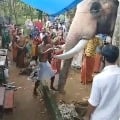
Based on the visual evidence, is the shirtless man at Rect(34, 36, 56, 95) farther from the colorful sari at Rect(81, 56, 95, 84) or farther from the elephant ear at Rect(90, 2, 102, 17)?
the elephant ear at Rect(90, 2, 102, 17)

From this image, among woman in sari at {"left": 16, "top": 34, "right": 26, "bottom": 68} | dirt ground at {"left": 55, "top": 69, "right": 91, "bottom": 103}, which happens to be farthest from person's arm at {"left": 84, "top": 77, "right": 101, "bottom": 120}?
woman in sari at {"left": 16, "top": 34, "right": 26, "bottom": 68}

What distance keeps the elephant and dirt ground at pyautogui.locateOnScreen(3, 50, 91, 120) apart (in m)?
2.10

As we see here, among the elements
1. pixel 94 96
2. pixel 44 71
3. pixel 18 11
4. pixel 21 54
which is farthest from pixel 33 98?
pixel 18 11

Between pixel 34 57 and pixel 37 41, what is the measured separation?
0.99 metres

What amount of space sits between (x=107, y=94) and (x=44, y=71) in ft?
18.9

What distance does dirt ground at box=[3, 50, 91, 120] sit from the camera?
319 inches

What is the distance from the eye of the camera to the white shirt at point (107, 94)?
379 centimetres

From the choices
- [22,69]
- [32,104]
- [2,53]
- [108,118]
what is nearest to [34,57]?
[22,69]

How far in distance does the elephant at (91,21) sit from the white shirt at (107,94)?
255cm

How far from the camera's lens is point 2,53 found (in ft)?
32.8

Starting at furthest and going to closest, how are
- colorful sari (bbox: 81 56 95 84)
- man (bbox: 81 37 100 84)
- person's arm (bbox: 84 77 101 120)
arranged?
colorful sari (bbox: 81 56 95 84)
man (bbox: 81 37 100 84)
person's arm (bbox: 84 77 101 120)

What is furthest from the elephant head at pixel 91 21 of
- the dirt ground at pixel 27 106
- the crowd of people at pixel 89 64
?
the dirt ground at pixel 27 106

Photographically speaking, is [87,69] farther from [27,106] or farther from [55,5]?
[27,106]

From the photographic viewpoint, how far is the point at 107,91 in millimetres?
3820
